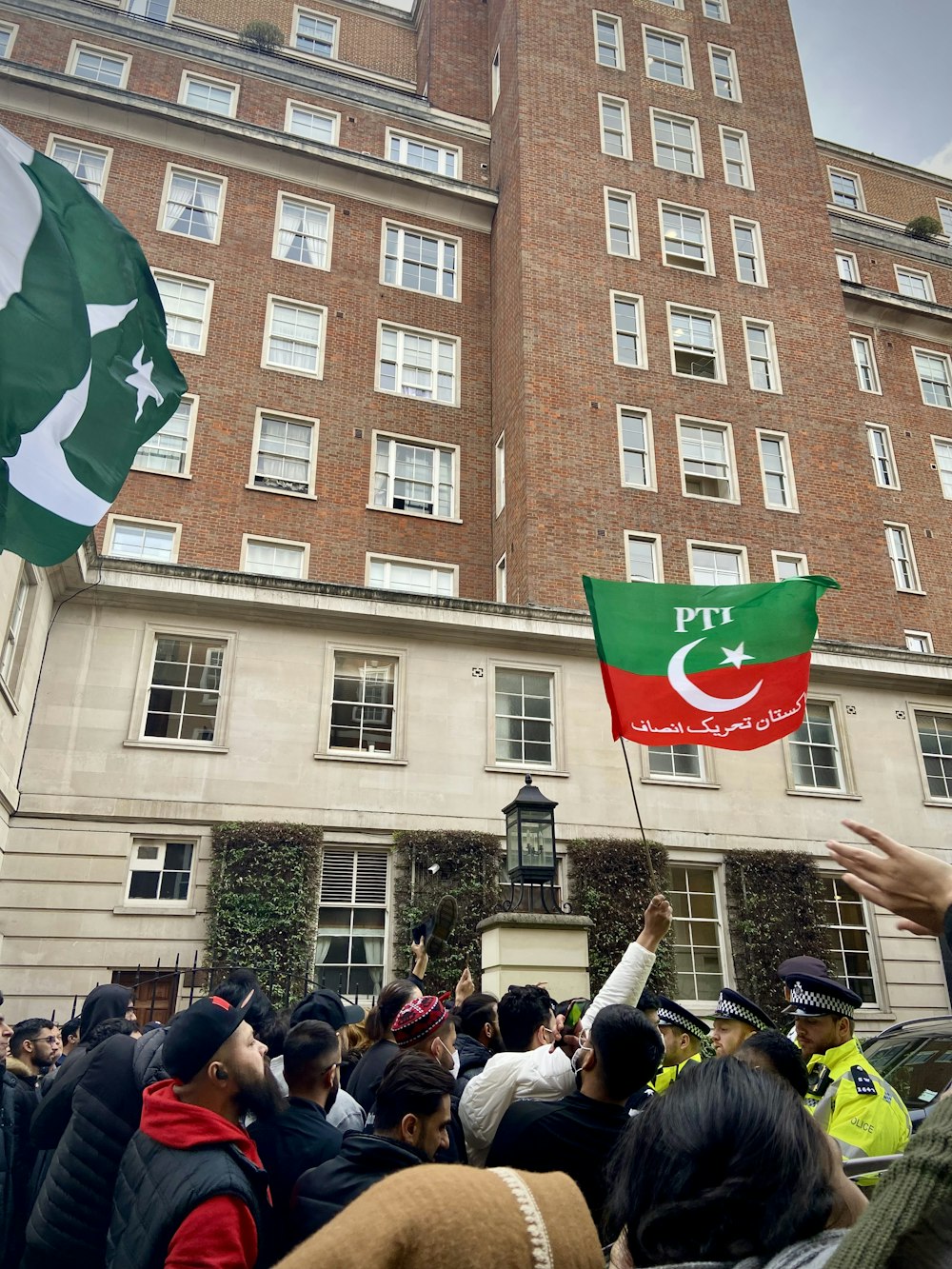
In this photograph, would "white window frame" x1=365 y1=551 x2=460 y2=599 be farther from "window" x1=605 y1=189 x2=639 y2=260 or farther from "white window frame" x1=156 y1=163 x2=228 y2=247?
"window" x1=605 y1=189 x2=639 y2=260

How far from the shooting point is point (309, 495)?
908 inches

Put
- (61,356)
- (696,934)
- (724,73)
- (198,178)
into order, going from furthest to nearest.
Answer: (724,73)
(198,178)
(696,934)
(61,356)

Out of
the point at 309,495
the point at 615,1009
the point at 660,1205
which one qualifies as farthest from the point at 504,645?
the point at 660,1205

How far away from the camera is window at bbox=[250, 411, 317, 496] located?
23.0 m

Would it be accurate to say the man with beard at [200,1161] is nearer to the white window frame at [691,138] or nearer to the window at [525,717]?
the window at [525,717]

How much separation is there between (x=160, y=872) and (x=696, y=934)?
10551 mm

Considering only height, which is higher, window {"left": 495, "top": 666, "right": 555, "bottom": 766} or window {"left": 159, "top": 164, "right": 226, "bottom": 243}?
window {"left": 159, "top": 164, "right": 226, "bottom": 243}

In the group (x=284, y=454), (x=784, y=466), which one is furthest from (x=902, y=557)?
(x=284, y=454)

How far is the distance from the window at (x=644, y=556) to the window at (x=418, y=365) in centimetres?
671

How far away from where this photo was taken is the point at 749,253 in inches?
1094

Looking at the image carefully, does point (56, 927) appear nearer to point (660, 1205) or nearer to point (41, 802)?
point (41, 802)

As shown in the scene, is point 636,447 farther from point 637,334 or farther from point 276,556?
point 276,556

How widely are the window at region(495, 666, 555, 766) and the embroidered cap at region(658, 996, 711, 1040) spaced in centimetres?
1155

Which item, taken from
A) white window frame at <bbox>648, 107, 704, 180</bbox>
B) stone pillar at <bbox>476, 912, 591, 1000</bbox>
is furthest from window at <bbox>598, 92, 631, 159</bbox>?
stone pillar at <bbox>476, 912, 591, 1000</bbox>
